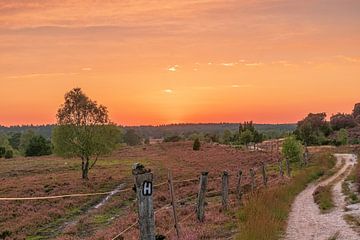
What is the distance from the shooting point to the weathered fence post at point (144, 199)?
10.4 m

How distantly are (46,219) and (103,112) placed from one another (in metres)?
28.8

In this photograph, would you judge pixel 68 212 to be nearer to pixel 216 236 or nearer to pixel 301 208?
pixel 301 208

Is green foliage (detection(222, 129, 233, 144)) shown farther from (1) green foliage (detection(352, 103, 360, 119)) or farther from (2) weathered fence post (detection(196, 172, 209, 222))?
(2) weathered fence post (detection(196, 172, 209, 222))

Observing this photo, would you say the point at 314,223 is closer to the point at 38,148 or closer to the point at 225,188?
the point at 225,188

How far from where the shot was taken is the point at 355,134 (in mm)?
140750

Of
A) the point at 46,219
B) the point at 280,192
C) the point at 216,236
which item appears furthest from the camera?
the point at 46,219

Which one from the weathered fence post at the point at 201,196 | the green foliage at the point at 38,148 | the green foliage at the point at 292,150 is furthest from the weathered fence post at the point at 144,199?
the green foliage at the point at 38,148

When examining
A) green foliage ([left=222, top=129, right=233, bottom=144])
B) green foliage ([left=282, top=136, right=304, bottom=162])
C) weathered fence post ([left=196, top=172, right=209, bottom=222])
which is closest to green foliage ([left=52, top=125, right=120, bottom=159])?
green foliage ([left=282, top=136, right=304, bottom=162])

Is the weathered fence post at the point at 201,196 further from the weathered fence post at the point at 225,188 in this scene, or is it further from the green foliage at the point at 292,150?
the green foliage at the point at 292,150

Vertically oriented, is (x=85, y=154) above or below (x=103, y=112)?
below

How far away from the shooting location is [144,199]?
10.5 metres

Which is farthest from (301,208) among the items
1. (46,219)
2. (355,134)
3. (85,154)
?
(355,134)

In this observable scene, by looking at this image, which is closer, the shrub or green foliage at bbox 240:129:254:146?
A: green foliage at bbox 240:129:254:146

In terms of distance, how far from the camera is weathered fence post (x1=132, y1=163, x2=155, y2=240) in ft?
34.2
